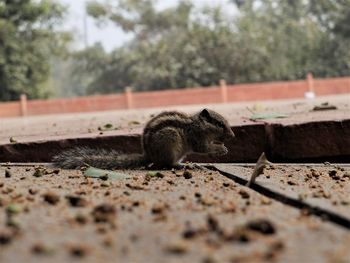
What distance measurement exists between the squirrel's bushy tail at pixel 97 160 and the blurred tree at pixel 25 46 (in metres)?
23.7

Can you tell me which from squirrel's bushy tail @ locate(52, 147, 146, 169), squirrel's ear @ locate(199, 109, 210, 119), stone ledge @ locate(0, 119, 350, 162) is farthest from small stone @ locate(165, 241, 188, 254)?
stone ledge @ locate(0, 119, 350, 162)

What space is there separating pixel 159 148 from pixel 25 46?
25533 mm

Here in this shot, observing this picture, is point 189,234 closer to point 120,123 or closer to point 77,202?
point 77,202

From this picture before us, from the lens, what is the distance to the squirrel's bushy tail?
346 centimetres

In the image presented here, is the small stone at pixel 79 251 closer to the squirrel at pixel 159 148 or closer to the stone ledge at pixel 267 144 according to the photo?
the squirrel at pixel 159 148

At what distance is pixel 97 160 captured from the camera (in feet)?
11.3

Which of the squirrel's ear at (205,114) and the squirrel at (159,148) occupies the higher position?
the squirrel's ear at (205,114)

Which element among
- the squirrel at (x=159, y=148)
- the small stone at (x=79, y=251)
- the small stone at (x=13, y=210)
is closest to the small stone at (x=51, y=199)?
the small stone at (x=13, y=210)

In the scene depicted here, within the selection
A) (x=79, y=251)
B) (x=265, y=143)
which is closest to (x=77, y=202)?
(x=79, y=251)

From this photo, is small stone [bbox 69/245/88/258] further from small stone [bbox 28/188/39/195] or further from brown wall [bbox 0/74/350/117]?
brown wall [bbox 0/74/350/117]

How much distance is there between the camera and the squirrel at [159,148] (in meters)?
3.48

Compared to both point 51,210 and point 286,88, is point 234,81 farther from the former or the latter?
point 51,210

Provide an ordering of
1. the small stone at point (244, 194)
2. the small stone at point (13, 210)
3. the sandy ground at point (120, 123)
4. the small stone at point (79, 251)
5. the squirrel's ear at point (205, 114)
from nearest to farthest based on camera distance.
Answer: the small stone at point (79, 251) → the small stone at point (13, 210) → the small stone at point (244, 194) → the squirrel's ear at point (205, 114) → the sandy ground at point (120, 123)

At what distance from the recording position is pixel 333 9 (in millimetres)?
33312
